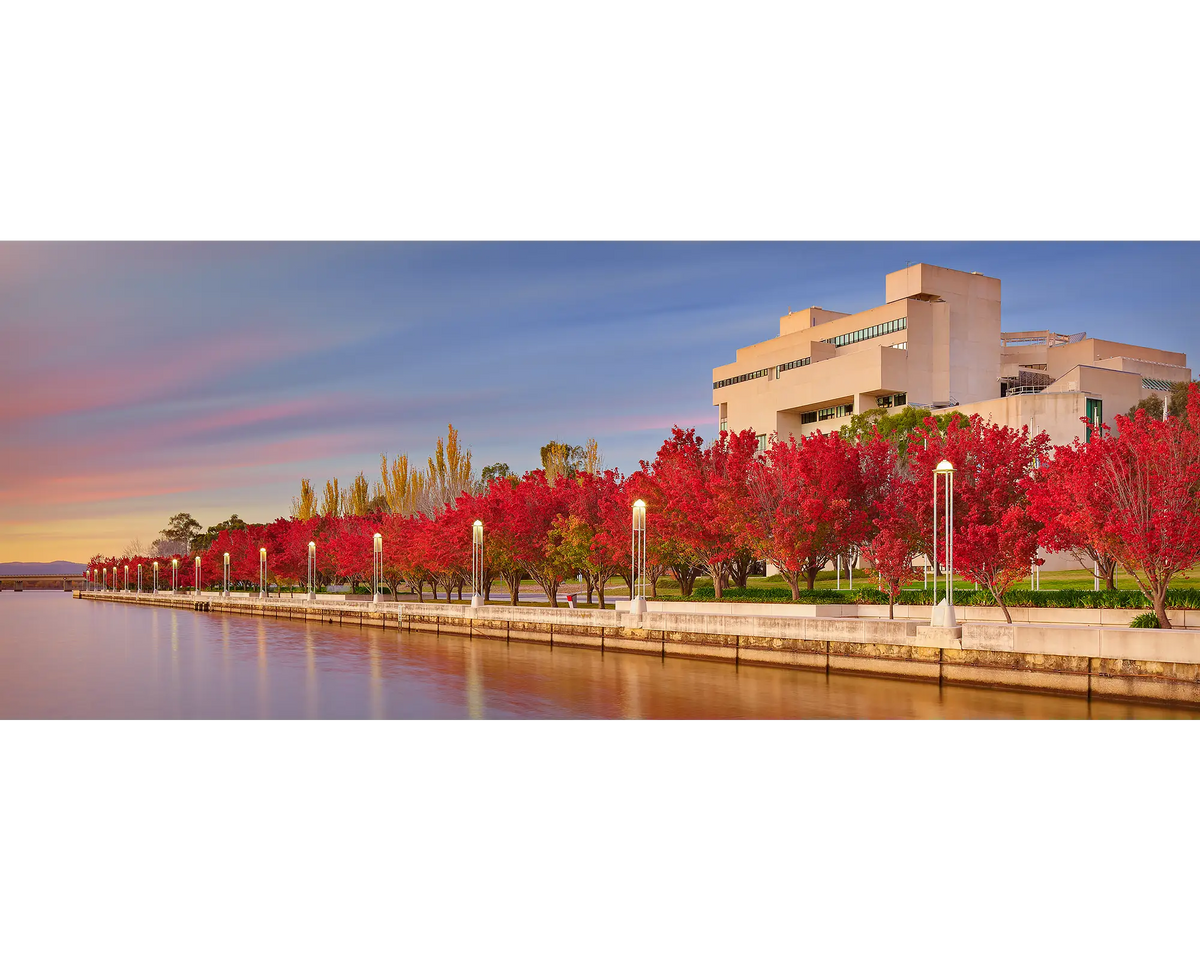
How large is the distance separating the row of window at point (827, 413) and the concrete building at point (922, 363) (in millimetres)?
86

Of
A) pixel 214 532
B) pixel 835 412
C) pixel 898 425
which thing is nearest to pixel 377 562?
pixel 898 425

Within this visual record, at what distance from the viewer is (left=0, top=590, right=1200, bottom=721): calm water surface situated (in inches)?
701

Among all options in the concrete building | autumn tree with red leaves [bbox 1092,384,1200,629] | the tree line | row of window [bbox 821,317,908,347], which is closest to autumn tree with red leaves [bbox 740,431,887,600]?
the tree line

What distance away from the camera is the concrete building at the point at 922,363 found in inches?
2454

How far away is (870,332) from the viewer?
6706 centimetres

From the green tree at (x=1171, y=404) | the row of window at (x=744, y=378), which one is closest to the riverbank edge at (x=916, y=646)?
the green tree at (x=1171, y=404)

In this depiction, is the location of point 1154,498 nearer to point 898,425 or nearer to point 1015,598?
point 1015,598
